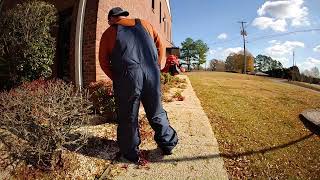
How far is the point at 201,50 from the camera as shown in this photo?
8788 centimetres

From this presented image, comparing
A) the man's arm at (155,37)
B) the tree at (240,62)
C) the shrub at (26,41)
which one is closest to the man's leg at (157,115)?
the man's arm at (155,37)

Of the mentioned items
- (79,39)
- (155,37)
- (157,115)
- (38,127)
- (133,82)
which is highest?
(79,39)

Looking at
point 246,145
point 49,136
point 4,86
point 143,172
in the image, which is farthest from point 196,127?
point 4,86

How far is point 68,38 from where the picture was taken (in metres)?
9.32

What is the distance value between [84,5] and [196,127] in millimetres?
4105

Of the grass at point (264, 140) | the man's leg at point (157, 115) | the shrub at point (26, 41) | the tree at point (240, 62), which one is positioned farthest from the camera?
the tree at point (240, 62)

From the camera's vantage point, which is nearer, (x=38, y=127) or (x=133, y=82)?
(x=38, y=127)

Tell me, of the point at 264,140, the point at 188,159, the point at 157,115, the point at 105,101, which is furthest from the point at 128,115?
the point at 264,140

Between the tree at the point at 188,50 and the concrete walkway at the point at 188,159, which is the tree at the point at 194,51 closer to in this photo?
the tree at the point at 188,50

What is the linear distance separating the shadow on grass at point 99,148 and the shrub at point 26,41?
3.06 metres

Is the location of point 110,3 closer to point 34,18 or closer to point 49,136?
point 34,18

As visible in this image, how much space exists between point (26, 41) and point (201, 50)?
82.5 meters

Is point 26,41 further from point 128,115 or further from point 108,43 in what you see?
point 128,115

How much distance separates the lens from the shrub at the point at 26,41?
23.6 ft
